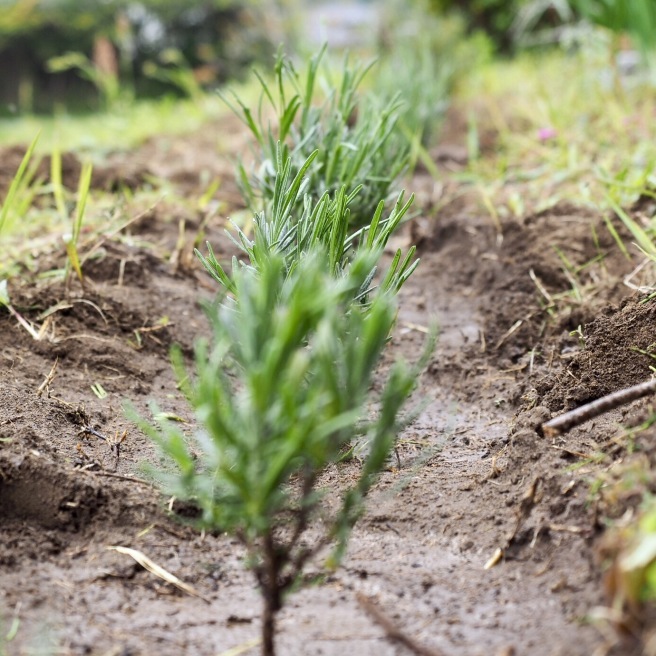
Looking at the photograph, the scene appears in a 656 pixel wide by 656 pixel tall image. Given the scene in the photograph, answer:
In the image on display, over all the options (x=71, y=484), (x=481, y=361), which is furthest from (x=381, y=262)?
(x=71, y=484)

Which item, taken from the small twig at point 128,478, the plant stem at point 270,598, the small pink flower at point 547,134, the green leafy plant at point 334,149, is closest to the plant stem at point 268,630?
the plant stem at point 270,598

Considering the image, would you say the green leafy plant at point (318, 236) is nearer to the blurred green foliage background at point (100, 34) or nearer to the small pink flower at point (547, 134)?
the small pink flower at point (547, 134)

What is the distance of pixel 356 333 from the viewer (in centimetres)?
123

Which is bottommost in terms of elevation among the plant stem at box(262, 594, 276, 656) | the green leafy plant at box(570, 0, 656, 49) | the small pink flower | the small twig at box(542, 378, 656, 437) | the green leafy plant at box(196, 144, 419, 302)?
the plant stem at box(262, 594, 276, 656)

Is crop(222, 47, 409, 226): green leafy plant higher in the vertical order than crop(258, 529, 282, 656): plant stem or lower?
higher

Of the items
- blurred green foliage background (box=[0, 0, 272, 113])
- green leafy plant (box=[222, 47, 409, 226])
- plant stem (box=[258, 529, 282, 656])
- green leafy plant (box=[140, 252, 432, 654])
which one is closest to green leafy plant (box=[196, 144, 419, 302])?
green leafy plant (box=[140, 252, 432, 654])

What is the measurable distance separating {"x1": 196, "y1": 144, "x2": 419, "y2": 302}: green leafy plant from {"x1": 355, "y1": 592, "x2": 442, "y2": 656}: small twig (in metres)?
0.55

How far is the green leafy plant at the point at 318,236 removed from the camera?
151 cm

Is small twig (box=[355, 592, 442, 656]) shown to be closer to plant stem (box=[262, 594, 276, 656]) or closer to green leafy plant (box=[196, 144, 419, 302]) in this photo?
plant stem (box=[262, 594, 276, 656])

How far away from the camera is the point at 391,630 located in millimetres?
1209

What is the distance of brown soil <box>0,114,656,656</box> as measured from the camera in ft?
4.10

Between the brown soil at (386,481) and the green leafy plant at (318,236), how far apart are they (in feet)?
1.47

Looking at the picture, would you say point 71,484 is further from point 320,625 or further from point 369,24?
point 369,24

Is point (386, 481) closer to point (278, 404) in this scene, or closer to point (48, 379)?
point (278, 404)
